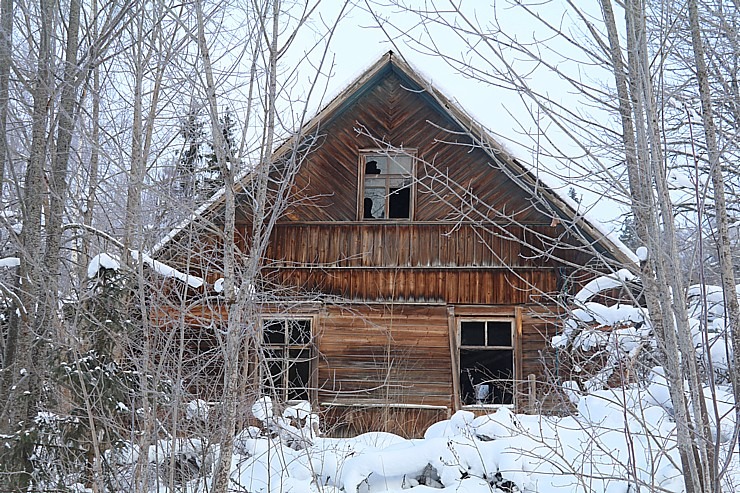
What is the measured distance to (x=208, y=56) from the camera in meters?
4.71

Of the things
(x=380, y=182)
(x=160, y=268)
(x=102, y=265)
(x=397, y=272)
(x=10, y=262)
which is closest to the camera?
(x=102, y=265)

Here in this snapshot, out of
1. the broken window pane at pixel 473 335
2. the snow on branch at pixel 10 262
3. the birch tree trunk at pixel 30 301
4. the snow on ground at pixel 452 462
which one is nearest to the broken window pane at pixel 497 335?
the broken window pane at pixel 473 335

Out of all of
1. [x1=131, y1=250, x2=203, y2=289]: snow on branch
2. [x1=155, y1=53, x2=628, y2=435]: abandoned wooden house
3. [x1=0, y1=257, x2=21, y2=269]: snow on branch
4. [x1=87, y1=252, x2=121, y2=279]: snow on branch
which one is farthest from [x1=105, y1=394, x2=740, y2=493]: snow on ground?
[x1=155, y1=53, x2=628, y2=435]: abandoned wooden house

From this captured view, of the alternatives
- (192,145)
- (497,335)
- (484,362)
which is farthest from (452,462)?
(497,335)

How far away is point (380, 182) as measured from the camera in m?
11.6

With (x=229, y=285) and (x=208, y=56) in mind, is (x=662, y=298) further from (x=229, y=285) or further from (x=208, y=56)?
(x=208, y=56)

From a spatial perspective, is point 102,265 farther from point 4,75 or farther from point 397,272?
point 397,272

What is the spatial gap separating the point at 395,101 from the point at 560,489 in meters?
7.40

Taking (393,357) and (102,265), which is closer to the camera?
(102,265)

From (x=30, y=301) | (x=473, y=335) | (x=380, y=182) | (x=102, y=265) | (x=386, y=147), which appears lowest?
(x=473, y=335)

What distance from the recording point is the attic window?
1132 centimetres

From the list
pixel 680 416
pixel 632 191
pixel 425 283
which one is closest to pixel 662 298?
pixel 680 416

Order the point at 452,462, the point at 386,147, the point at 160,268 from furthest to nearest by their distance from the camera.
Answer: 1. the point at 386,147
2. the point at 160,268
3. the point at 452,462

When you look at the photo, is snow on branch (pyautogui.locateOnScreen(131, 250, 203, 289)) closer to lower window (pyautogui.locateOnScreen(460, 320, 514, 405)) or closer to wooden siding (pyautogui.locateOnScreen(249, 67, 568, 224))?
wooden siding (pyautogui.locateOnScreen(249, 67, 568, 224))
